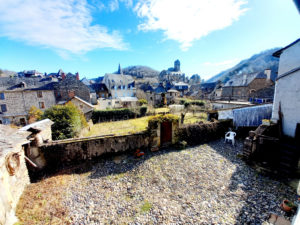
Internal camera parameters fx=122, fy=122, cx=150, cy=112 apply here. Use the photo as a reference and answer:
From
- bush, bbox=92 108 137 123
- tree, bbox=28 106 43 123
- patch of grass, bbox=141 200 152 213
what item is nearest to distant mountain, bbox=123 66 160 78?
bush, bbox=92 108 137 123

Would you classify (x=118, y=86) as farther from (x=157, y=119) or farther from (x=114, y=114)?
(x=157, y=119)

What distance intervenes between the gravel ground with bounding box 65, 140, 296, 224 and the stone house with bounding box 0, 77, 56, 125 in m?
22.9

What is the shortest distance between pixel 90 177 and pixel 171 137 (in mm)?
5814

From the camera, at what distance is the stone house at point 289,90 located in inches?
270

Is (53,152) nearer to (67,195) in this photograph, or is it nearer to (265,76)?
(67,195)

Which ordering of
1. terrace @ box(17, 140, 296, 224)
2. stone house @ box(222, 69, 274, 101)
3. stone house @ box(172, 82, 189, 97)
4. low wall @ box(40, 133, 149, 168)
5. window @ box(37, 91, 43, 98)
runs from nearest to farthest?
terrace @ box(17, 140, 296, 224) → low wall @ box(40, 133, 149, 168) → window @ box(37, 91, 43, 98) → stone house @ box(222, 69, 274, 101) → stone house @ box(172, 82, 189, 97)

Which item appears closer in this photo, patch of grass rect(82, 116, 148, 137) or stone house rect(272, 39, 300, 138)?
stone house rect(272, 39, 300, 138)

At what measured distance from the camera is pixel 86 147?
764 centimetres

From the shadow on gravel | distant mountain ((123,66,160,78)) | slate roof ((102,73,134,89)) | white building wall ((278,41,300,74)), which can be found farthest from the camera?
distant mountain ((123,66,160,78))

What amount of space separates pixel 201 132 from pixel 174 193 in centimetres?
592

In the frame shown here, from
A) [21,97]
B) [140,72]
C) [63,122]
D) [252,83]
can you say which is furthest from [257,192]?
[140,72]

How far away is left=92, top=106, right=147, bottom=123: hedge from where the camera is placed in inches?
773

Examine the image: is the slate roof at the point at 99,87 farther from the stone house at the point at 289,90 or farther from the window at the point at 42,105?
the stone house at the point at 289,90

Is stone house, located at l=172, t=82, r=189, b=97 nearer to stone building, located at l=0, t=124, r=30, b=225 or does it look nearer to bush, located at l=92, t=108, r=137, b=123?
bush, located at l=92, t=108, r=137, b=123
